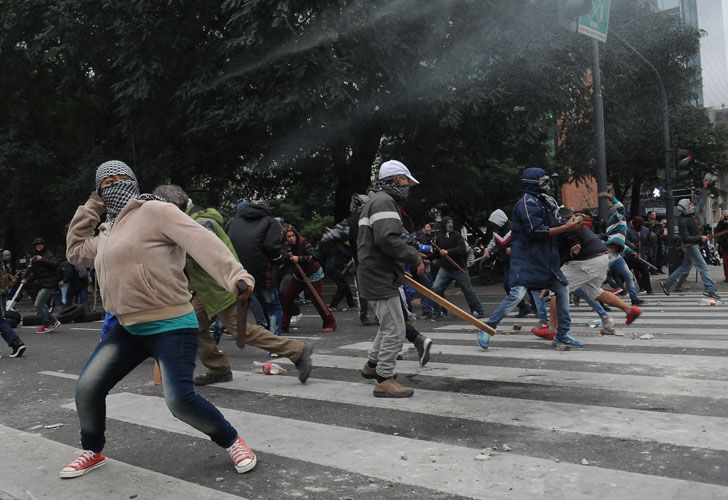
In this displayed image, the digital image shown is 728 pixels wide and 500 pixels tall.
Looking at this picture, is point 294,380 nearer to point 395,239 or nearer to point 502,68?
point 395,239

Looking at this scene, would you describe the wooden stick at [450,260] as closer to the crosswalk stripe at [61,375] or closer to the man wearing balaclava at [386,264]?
the man wearing balaclava at [386,264]

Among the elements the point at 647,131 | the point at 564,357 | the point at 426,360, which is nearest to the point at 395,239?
the point at 426,360

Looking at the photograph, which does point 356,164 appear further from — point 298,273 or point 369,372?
point 369,372

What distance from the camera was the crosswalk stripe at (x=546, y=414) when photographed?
392cm

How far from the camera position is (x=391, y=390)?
5.13 meters

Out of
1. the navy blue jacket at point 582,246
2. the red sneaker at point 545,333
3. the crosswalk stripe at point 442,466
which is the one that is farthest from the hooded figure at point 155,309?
the navy blue jacket at point 582,246

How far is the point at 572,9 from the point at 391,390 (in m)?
7.17

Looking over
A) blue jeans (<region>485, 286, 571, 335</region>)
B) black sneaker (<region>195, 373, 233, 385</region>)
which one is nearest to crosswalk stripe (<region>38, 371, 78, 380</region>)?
black sneaker (<region>195, 373, 233, 385</region>)

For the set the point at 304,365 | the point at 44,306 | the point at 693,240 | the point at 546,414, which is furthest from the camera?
the point at 44,306

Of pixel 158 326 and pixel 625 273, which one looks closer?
pixel 158 326

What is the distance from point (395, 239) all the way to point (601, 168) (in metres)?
10.4

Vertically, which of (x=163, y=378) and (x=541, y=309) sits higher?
(x=163, y=378)

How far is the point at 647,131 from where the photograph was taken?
3194 centimetres

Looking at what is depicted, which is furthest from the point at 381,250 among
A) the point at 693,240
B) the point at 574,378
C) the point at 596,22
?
the point at 693,240
